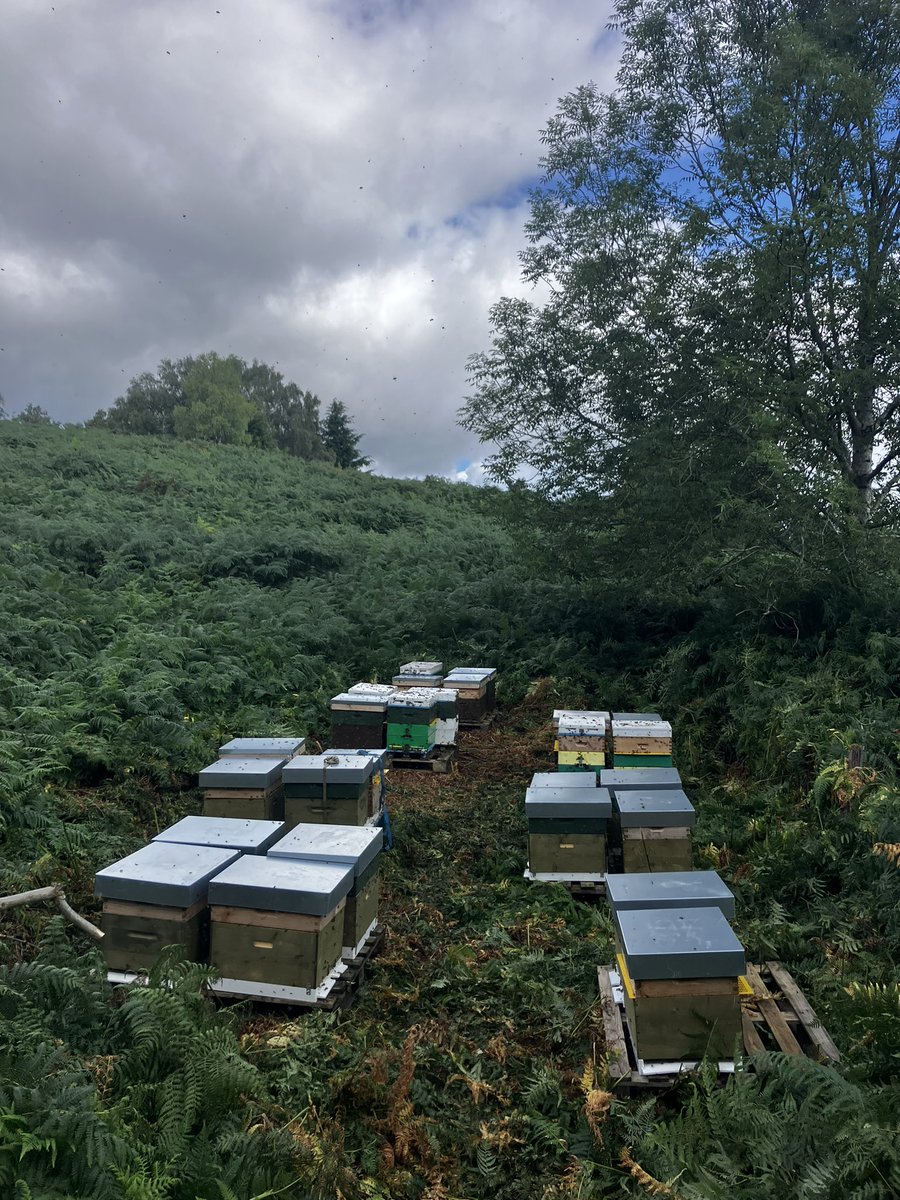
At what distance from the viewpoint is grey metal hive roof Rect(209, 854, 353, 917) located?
471 cm

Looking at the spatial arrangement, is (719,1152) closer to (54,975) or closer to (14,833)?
(54,975)

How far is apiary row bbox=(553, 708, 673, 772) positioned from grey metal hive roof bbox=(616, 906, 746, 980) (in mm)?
3882

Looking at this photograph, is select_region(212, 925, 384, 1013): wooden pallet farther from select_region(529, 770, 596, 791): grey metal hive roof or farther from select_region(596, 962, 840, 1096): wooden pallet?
select_region(529, 770, 596, 791): grey metal hive roof

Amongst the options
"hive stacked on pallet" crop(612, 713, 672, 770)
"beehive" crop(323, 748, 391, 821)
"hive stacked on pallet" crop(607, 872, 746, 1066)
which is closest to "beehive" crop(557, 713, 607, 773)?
"hive stacked on pallet" crop(612, 713, 672, 770)

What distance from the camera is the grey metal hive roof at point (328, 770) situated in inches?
279

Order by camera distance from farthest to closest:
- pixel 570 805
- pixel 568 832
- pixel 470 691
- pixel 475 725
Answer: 1. pixel 475 725
2. pixel 470 691
3. pixel 568 832
4. pixel 570 805

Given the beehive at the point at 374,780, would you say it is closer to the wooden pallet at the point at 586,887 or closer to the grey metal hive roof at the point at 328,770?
the grey metal hive roof at the point at 328,770

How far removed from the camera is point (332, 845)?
5.45 metres

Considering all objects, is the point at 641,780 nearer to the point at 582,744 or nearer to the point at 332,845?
the point at 582,744

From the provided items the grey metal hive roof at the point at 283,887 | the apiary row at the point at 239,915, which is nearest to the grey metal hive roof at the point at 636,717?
the apiary row at the point at 239,915

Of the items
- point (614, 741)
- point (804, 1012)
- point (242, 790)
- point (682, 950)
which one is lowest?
point (804, 1012)

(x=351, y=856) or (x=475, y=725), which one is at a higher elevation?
(x=351, y=856)

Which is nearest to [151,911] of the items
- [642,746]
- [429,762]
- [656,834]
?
[656,834]

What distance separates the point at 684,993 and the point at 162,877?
10.7ft
